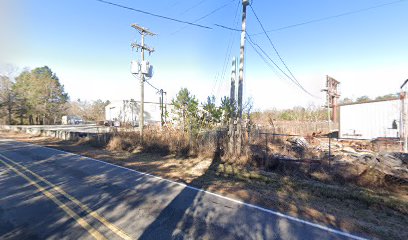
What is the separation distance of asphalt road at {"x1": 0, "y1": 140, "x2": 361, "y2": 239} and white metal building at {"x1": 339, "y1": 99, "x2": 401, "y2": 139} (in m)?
20.2

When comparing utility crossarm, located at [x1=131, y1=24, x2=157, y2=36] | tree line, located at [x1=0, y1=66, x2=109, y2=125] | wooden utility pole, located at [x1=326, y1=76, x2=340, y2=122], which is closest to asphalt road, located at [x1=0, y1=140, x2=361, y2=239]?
utility crossarm, located at [x1=131, y1=24, x2=157, y2=36]

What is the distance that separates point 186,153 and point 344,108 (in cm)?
1931

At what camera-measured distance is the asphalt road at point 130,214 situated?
404cm

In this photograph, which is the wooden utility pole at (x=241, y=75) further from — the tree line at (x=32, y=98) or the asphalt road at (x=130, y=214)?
the tree line at (x=32, y=98)

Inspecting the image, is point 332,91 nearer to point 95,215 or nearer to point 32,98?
point 95,215

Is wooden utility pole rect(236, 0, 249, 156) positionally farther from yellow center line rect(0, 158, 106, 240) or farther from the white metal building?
the white metal building

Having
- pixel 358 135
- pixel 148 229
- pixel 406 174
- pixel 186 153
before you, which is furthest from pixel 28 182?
pixel 358 135

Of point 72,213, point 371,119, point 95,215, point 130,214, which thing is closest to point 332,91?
point 371,119

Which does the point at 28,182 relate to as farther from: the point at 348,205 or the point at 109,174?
the point at 348,205

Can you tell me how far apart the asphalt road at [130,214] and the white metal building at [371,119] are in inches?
797

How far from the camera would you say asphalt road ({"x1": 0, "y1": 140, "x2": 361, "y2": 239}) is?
404 centimetres

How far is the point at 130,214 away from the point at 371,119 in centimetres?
2417

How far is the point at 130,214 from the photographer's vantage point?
15.7 feet

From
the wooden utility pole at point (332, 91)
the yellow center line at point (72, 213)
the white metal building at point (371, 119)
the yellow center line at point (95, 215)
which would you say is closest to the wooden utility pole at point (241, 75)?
the yellow center line at point (95, 215)
